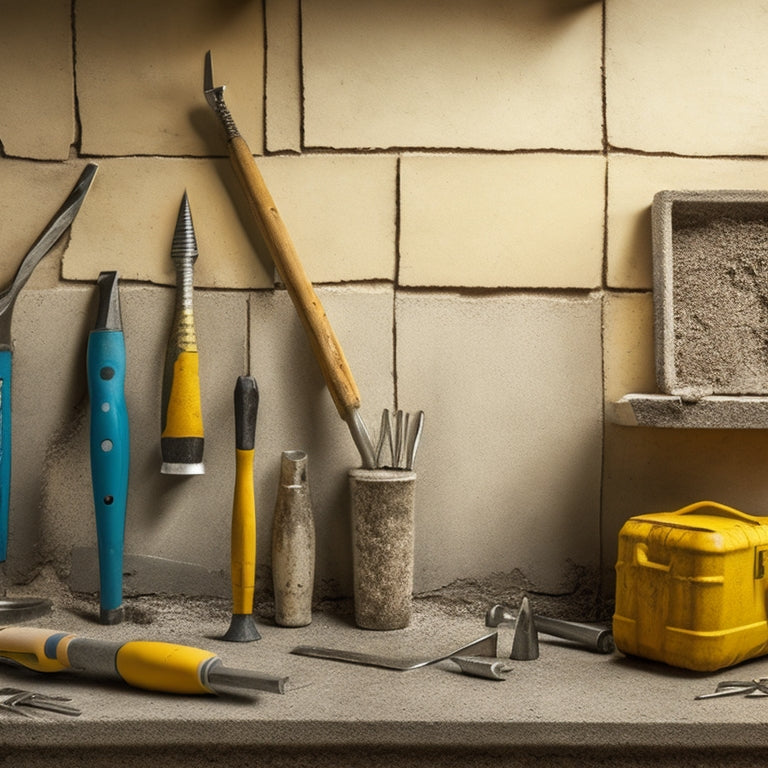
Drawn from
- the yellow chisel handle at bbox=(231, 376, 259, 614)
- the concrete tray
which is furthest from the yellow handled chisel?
the concrete tray

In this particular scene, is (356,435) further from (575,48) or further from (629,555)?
(575,48)

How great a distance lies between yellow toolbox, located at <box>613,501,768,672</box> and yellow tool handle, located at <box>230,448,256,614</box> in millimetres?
447

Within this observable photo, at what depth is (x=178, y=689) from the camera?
2.88 ft

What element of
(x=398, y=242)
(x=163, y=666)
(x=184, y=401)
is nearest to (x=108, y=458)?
(x=184, y=401)

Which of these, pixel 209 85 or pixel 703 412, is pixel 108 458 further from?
pixel 703 412

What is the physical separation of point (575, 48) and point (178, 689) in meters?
0.98

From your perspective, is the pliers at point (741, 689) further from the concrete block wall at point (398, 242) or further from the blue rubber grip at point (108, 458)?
the blue rubber grip at point (108, 458)

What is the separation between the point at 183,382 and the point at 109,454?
13cm

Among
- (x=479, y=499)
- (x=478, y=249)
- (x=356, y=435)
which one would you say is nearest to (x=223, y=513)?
(x=356, y=435)

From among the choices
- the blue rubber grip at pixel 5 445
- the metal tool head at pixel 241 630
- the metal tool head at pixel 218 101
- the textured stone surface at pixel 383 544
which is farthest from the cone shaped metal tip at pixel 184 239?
the metal tool head at pixel 241 630

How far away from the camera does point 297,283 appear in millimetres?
1174

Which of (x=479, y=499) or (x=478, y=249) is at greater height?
(x=478, y=249)

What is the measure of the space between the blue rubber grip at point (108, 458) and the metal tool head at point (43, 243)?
123 millimetres

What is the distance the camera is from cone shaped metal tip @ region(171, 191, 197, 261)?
120 cm
